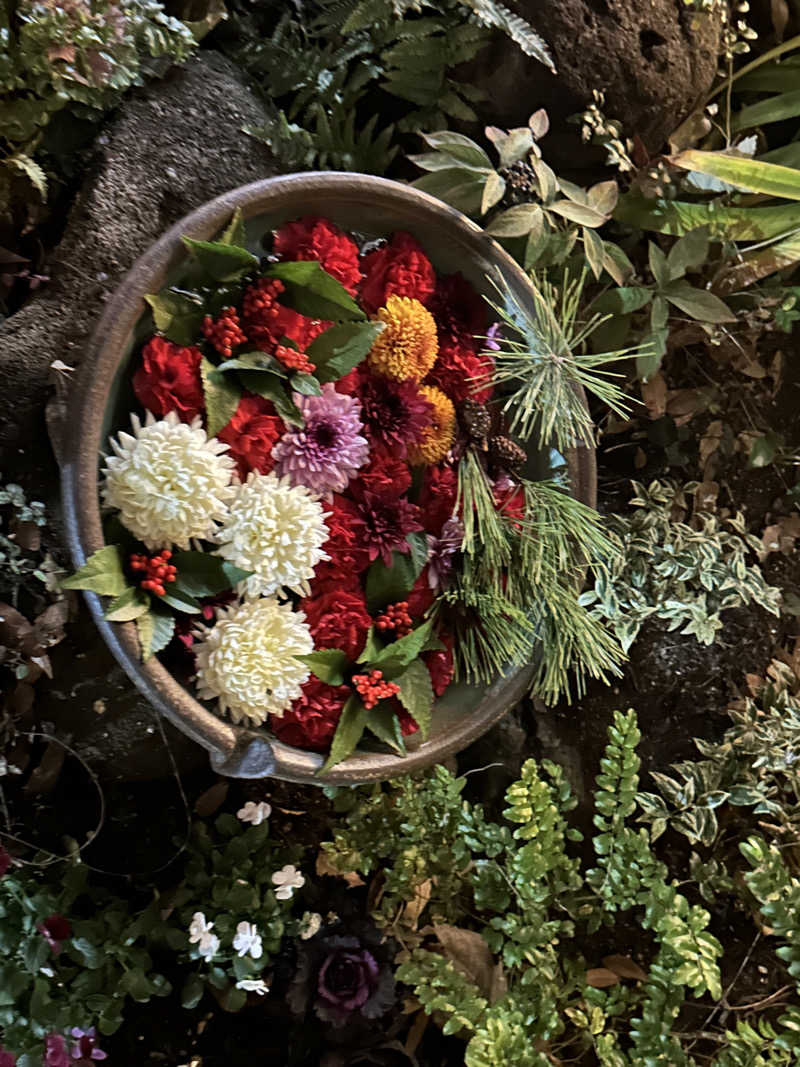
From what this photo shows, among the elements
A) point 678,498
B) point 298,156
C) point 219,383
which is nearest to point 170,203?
point 298,156

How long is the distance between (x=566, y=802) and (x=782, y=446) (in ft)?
2.81

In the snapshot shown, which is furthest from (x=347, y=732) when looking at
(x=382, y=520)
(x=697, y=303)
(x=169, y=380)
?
(x=697, y=303)

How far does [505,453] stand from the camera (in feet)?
3.93

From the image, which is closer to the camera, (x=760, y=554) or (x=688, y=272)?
(x=688, y=272)

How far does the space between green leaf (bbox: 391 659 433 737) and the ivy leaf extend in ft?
1.75

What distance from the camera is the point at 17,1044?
1.19 m

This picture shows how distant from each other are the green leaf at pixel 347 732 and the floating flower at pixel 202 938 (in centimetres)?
43

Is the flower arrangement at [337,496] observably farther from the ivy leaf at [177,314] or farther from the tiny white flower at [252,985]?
the tiny white flower at [252,985]

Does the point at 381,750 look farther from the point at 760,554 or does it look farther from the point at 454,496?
the point at 760,554

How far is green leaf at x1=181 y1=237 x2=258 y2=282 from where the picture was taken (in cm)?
96

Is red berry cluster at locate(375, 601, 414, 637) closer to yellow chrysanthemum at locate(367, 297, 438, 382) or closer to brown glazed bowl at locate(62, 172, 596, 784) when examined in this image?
brown glazed bowl at locate(62, 172, 596, 784)

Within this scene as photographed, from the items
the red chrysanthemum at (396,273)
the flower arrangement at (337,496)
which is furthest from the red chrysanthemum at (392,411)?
the red chrysanthemum at (396,273)

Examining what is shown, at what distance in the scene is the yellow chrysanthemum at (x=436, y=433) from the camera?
116 centimetres

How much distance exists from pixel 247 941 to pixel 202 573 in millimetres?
690
